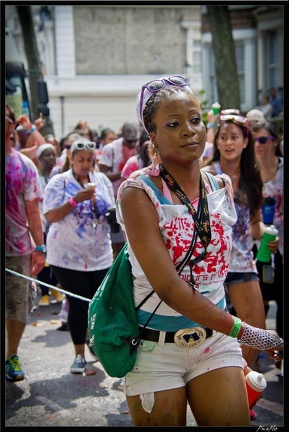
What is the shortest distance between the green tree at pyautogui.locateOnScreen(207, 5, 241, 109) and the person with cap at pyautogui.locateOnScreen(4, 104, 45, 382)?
8.91m

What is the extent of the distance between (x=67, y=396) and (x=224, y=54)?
10259 millimetres

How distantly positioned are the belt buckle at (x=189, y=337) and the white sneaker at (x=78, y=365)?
3.54m

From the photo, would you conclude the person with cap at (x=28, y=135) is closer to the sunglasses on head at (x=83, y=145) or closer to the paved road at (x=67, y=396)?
the sunglasses on head at (x=83, y=145)

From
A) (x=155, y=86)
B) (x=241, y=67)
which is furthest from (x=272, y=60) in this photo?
(x=155, y=86)

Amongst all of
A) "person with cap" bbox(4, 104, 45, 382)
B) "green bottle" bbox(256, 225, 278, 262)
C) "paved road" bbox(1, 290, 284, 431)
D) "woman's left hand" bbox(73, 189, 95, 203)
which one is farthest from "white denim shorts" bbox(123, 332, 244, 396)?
"woman's left hand" bbox(73, 189, 95, 203)

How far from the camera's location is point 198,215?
3.40 metres

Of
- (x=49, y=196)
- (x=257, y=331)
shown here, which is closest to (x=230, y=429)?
(x=257, y=331)

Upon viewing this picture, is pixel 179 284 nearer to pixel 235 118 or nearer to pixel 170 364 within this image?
pixel 170 364

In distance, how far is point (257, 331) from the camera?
333 cm

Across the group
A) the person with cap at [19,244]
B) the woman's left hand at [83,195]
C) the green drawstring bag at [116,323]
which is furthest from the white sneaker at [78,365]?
the green drawstring bag at [116,323]

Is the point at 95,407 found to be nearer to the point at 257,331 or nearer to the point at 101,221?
the point at 101,221

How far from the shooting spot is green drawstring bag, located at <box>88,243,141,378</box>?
3412 mm

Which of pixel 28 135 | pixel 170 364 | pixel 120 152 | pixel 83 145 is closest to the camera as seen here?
pixel 170 364

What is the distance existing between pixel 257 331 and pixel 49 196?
156 inches
